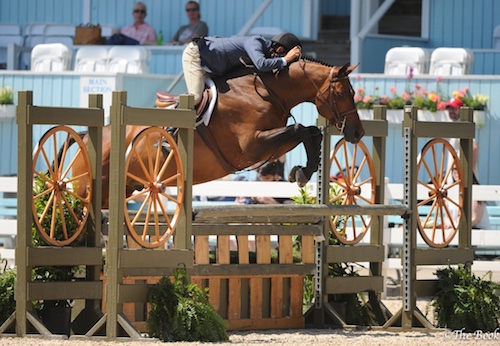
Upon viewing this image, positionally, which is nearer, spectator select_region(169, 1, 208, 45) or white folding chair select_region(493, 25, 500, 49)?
white folding chair select_region(493, 25, 500, 49)

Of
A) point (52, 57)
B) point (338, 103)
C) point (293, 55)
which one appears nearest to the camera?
point (338, 103)

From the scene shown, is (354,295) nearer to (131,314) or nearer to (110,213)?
(131,314)

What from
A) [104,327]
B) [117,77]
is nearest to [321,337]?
[104,327]

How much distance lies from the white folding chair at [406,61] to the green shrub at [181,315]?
314 inches

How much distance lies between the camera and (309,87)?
30.0ft

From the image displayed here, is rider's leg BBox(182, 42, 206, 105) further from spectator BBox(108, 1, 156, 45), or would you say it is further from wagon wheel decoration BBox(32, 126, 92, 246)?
spectator BBox(108, 1, 156, 45)

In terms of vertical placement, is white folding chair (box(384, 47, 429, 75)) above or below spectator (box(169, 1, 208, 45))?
below

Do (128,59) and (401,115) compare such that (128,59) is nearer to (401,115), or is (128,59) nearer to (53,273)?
(401,115)

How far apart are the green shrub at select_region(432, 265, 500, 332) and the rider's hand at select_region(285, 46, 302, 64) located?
1.80 meters

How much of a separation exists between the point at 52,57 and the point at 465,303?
9.00 m

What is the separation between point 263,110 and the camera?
30.2 ft

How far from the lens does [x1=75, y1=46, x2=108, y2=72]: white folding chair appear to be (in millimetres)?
15977

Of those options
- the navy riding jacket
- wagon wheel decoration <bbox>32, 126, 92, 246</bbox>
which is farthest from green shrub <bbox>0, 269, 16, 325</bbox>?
the navy riding jacket

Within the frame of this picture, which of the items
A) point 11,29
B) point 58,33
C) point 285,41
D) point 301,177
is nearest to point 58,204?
point 301,177
